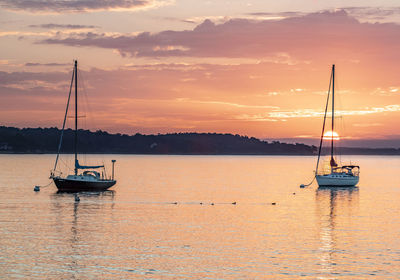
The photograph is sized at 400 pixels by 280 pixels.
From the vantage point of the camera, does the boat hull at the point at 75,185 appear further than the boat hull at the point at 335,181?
No

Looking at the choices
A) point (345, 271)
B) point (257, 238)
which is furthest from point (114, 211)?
point (345, 271)

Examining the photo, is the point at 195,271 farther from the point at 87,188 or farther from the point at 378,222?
the point at 87,188

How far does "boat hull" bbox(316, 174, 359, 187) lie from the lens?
107919 mm

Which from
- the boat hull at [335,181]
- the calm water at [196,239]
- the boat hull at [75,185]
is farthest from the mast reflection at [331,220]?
the boat hull at [75,185]

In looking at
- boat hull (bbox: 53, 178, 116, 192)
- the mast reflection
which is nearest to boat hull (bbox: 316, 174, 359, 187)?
the mast reflection

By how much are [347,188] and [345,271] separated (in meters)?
83.0

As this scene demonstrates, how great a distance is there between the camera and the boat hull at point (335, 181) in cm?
10792

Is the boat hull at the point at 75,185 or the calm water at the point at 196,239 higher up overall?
the boat hull at the point at 75,185

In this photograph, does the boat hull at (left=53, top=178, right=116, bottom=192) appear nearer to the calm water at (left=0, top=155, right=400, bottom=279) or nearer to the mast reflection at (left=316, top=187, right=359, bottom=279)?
the calm water at (left=0, top=155, right=400, bottom=279)

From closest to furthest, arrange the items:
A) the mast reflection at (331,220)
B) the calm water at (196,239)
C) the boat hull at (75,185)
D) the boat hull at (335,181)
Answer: the calm water at (196,239)
the mast reflection at (331,220)
the boat hull at (75,185)
the boat hull at (335,181)

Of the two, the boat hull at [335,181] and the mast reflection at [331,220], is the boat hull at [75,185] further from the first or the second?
the boat hull at [335,181]

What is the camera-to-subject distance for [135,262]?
125 ft

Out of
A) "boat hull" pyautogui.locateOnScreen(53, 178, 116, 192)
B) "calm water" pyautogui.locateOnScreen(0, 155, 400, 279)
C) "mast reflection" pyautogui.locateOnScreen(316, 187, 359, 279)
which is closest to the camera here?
Answer: "calm water" pyautogui.locateOnScreen(0, 155, 400, 279)

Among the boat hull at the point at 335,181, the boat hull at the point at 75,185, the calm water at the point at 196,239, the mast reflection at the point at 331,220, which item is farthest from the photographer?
the boat hull at the point at 335,181
